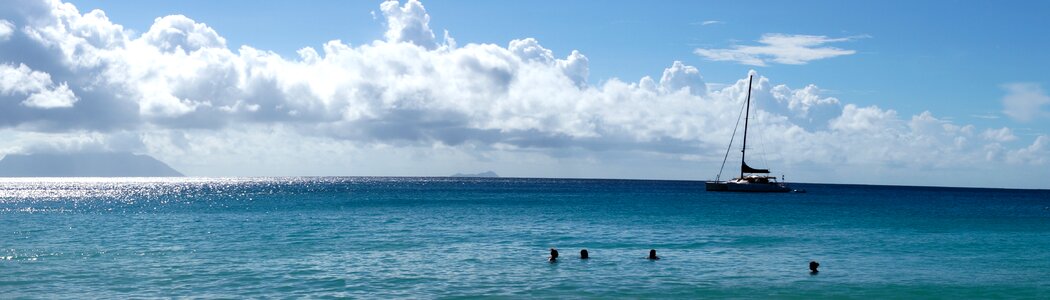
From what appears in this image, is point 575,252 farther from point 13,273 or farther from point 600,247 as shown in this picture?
point 13,273

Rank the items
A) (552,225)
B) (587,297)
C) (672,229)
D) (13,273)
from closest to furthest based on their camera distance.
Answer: (587,297) < (13,273) < (672,229) < (552,225)

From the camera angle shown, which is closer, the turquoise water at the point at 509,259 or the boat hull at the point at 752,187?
the turquoise water at the point at 509,259

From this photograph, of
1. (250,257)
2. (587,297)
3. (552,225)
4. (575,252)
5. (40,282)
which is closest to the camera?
(587,297)

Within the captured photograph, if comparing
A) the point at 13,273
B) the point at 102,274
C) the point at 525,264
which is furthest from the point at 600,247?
the point at 13,273

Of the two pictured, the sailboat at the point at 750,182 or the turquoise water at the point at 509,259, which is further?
the sailboat at the point at 750,182

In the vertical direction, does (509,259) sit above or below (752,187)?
below

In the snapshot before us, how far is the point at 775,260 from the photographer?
41.5m

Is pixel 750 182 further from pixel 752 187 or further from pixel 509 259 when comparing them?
pixel 509 259

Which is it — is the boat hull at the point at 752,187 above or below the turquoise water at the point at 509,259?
above

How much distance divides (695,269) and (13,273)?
1245 inches

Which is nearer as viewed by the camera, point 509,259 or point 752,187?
point 509,259

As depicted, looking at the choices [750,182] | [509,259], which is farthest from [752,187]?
[509,259]

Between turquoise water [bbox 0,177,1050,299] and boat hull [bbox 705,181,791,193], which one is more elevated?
boat hull [bbox 705,181,791,193]

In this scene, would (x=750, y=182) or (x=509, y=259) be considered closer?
(x=509, y=259)
